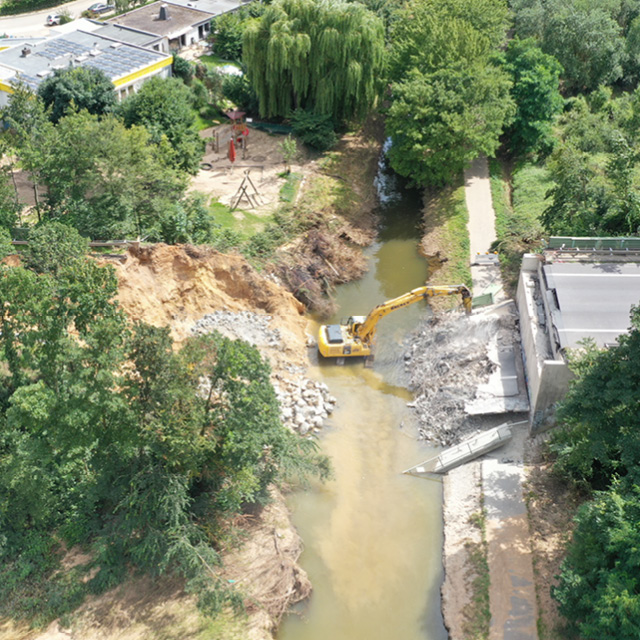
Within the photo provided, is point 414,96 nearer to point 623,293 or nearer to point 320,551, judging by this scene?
point 623,293

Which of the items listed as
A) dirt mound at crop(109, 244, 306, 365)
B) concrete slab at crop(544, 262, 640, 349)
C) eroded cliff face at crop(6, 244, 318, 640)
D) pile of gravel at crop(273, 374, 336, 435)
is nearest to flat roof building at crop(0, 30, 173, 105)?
dirt mound at crop(109, 244, 306, 365)

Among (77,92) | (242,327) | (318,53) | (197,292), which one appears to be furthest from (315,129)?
(242,327)

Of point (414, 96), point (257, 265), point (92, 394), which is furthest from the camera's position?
point (414, 96)

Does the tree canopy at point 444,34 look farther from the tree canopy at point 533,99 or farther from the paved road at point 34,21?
the paved road at point 34,21

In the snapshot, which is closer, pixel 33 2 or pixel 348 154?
pixel 348 154

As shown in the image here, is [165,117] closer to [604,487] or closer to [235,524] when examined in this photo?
[235,524]

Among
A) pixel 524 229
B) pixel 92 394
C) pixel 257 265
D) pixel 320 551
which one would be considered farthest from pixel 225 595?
pixel 524 229

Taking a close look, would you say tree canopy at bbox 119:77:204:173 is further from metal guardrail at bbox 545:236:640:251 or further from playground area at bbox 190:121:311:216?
metal guardrail at bbox 545:236:640:251
